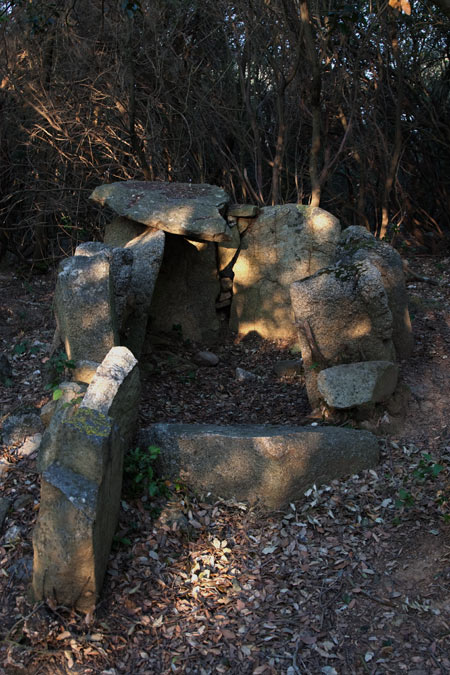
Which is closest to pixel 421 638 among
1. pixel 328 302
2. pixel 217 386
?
pixel 328 302

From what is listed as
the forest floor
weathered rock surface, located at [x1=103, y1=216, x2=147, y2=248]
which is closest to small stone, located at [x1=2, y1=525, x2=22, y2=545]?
the forest floor

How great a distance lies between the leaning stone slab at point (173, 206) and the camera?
564cm

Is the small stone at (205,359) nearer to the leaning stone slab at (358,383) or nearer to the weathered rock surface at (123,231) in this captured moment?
the weathered rock surface at (123,231)

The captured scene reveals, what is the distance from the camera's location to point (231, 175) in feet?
26.5

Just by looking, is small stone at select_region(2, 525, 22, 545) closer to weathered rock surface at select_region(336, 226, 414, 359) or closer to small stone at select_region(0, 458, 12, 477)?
small stone at select_region(0, 458, 12, 477)

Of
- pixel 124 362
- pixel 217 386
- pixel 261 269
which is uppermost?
pixel 124 362

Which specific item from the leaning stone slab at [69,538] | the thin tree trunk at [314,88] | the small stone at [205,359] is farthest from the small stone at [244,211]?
the leaning stone slab at [69,538]

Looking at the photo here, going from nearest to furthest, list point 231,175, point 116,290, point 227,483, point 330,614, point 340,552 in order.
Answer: point 330,614 < point 340,552 < point 227,483 < point 116,290 < point 231,175

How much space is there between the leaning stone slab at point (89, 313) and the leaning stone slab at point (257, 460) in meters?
0.76

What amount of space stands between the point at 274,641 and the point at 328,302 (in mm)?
2334

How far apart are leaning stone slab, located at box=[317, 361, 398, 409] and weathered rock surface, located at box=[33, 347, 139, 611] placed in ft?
5.52

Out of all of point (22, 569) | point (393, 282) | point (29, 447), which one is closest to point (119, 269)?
point (29, 447)

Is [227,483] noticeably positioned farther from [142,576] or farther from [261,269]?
[261,269]

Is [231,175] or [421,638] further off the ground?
[231,175]
